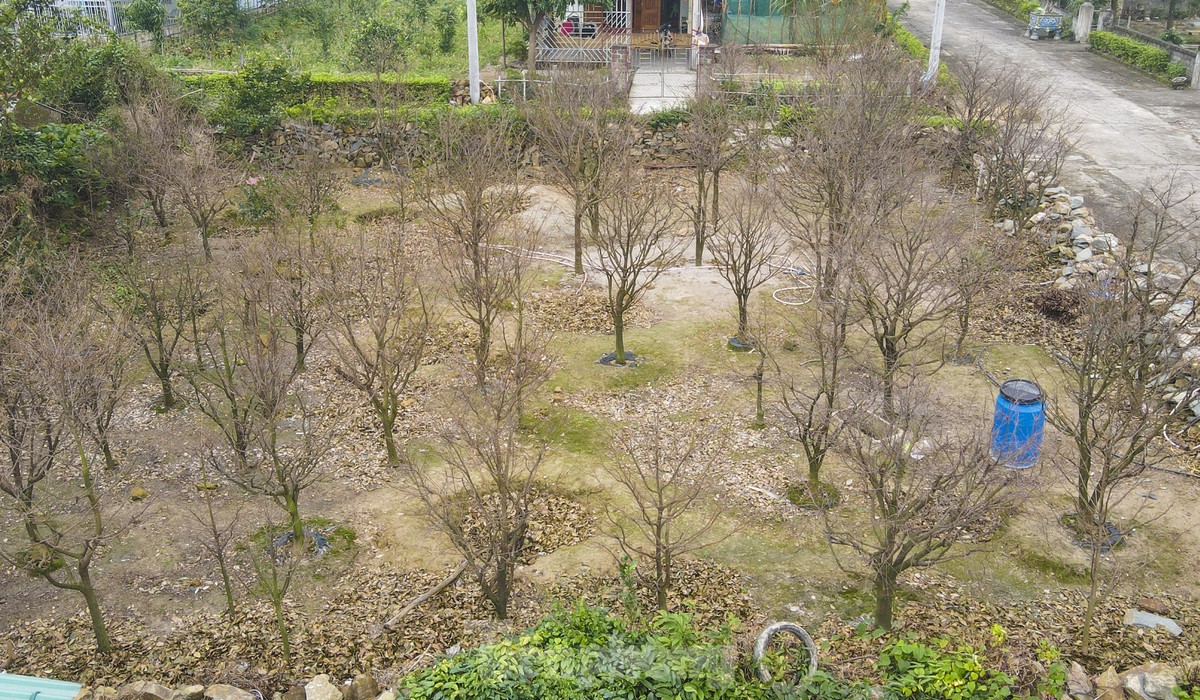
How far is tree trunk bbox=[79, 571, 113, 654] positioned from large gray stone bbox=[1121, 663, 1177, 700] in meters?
9.24

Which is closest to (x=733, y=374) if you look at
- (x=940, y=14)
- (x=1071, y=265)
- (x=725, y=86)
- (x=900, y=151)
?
(x=900, y=151)

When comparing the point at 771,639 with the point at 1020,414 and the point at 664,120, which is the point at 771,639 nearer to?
the point at 1020,414

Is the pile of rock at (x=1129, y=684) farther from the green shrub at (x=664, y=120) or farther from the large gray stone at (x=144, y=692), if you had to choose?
the green shrub at (x=664, y=120)

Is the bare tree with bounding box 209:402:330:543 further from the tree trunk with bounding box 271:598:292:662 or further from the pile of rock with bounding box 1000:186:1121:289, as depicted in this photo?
the pile of rock with bounding box 1000:186:1121:289

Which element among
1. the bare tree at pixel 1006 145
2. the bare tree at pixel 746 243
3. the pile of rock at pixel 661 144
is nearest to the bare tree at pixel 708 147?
the bare tree at pixel 746 243

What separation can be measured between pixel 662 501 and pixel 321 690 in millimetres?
3405

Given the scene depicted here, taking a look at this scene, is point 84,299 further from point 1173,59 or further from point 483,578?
point 1173,59

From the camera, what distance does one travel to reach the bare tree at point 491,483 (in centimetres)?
933

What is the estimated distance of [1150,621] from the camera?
9516 mm

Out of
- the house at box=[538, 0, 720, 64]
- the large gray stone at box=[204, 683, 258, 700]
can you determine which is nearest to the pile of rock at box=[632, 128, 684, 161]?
the house at box=[538, 0, 720, 64]

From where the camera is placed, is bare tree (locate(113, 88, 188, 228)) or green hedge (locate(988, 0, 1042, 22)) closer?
bare tree (locate(113, 88, 188, 228))

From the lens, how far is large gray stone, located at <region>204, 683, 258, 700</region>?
8.28 metres

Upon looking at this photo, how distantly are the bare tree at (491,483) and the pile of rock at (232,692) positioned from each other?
144 cm

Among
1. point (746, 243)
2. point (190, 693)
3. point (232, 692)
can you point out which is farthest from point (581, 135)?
point (190, 693)
